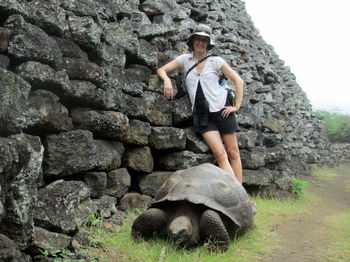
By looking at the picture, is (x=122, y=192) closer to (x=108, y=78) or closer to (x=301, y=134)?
(x=108, y=78)

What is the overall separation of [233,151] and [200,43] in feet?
6.95

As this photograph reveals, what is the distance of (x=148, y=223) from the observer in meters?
4.80

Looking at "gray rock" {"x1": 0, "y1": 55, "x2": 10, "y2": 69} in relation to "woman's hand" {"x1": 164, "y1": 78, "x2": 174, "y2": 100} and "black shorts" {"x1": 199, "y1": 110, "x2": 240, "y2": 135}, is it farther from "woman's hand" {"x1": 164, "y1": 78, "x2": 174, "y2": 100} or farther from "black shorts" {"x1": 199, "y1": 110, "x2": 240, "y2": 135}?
"black shorts" {"x1": 199, "y1": 110, "x2": 240, "y2": 135}

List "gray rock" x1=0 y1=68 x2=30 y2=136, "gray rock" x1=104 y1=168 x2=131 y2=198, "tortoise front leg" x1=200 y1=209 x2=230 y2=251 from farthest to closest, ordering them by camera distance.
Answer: "gray rock" x1=104 y1=168 x2=131 y2=198, "tortoise front leg" x1=200 y1=209 x2=230 y2=251, "gray rock" x1=0 y1=68 x2=30 y2=136

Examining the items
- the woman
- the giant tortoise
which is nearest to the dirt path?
the giant tortoise

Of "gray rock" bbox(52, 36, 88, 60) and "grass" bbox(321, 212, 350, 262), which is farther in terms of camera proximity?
"gray rock" bbox(52, 36, 88, 60)

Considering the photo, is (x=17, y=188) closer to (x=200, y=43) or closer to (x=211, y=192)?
(x=211, y=192)

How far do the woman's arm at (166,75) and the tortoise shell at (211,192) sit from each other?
179 cm

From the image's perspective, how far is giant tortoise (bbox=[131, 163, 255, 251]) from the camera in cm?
467

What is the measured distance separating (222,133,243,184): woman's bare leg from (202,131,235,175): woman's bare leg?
0.54 ft

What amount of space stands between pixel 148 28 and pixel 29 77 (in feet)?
11.2

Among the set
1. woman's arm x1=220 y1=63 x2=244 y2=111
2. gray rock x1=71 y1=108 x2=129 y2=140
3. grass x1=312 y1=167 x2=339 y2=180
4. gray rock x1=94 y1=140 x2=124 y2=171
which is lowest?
grass x1=312 y1=167 x2=339 y2=180

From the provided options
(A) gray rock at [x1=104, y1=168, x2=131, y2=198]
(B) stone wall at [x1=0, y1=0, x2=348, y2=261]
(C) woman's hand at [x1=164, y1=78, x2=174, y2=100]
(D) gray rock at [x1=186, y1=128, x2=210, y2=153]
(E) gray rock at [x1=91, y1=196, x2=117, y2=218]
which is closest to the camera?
(B) stone wall at [x1=0, y1=0, x2=348, y2=261]

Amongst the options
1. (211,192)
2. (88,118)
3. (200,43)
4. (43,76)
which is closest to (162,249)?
(211,192)
